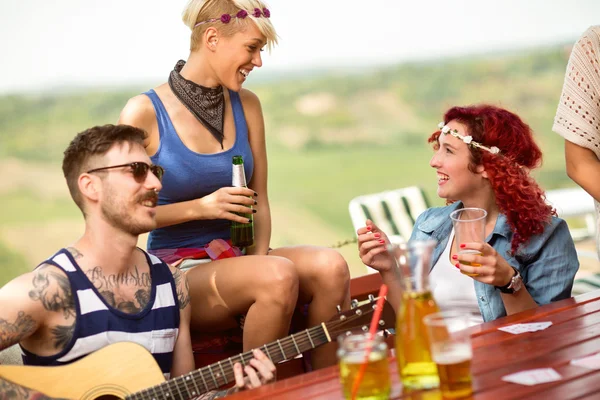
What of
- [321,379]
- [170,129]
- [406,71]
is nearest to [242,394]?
[321,379]

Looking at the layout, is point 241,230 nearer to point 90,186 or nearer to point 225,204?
point 225,204

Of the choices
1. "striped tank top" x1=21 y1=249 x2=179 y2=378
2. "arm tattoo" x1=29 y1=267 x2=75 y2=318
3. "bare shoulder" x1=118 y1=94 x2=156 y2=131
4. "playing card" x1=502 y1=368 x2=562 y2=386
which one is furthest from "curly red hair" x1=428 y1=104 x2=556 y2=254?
"arm tattoo" x1=29 y1=267 x2=75 y2=318

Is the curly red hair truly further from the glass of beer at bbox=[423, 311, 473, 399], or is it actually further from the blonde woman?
the glass of beer at bbox=[423, 311, 473, 399]

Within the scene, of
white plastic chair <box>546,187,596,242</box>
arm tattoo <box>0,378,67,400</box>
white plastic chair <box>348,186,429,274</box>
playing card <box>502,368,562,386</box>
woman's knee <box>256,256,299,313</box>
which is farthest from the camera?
white plastic chair <box>546,187,596,242</box>

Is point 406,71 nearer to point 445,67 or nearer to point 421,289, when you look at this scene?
point 445,67

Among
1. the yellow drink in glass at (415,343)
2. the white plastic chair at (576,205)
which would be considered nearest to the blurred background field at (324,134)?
the white plastic chair at (576,205)

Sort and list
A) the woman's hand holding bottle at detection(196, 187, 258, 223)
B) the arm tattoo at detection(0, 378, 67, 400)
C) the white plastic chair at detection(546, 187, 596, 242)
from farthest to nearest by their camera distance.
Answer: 1. the white plastic chair at detection(546, 187, 596, 242)
2. the woman's hand holding bottle at detection(196, 187, 258, 223)
3. the arm tattoo at detection(0, 378, 67, 400)

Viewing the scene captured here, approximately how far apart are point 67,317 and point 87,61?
10835 mm

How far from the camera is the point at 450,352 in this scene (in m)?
1.74

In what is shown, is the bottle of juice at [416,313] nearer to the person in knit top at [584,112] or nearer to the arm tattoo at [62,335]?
the arm tattoo at [62,335]

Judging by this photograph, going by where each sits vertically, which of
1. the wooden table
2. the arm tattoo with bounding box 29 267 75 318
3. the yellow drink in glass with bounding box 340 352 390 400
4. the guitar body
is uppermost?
the arm tattoo with bounding box 29 267 75 318

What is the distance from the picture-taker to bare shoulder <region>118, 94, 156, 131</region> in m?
2.94

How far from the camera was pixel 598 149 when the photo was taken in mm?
2957

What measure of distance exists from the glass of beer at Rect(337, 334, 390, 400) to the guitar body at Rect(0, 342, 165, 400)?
28.5 inches
